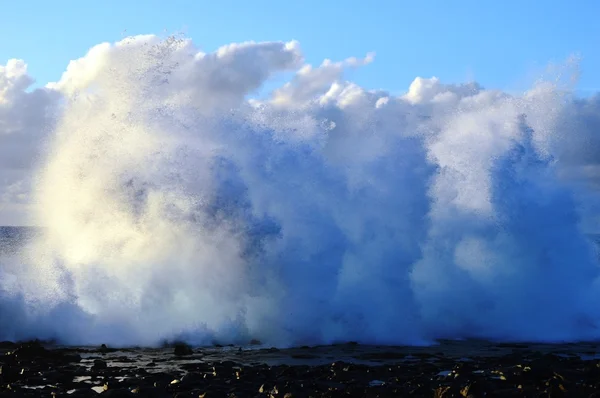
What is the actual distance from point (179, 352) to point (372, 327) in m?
7.26

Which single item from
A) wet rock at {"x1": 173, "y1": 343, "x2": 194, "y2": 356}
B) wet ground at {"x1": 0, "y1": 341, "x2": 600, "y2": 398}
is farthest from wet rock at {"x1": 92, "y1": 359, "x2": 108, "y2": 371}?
wet rock at {"x1": 173, "y1": 343, "x2": 194, "y2": 356}

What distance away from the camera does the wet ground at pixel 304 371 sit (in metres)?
15.3

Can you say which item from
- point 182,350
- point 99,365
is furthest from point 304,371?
point 99,365

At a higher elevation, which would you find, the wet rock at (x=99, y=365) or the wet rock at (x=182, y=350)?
the wet rock at (x=182, y=350)

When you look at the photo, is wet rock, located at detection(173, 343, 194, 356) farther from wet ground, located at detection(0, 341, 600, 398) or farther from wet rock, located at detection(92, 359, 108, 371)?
wet rock, located at detection(92, 359, 108, 371)

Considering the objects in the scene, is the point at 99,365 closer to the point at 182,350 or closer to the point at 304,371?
the point at 182,350

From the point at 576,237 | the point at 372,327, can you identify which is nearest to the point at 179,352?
the point at 372,327

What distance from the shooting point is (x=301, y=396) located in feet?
48.4

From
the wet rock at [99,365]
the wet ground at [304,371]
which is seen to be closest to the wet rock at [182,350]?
the wet ground at [304,371]

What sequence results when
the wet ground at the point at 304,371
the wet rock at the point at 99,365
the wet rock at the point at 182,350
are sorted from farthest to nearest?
the wet rock at the point at 182,350
the wet rock at the point at 99,365
the wet ground at the point at 304,371

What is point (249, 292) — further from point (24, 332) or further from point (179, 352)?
point (24, 332)

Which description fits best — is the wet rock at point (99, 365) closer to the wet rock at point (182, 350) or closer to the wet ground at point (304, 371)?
the wet ground at point (304, 371)

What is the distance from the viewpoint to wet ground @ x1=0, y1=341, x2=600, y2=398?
1529cm

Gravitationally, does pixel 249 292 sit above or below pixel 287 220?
below
